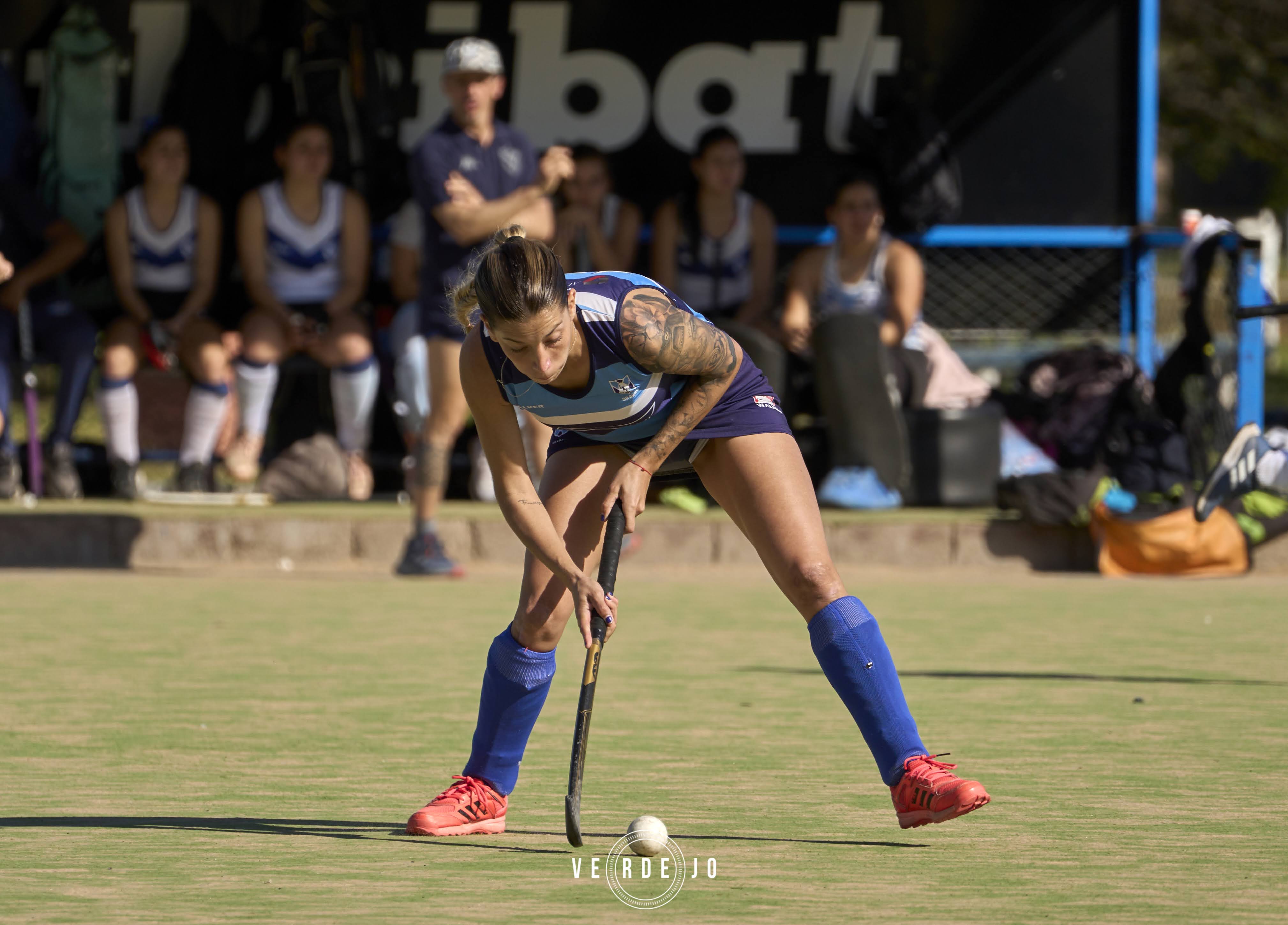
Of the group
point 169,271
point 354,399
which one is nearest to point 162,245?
point 169,271

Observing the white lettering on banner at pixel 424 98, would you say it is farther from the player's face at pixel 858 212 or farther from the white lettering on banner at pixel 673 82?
the player's face at pixel 858 212

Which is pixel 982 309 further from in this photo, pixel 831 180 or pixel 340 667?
pixel 340 667

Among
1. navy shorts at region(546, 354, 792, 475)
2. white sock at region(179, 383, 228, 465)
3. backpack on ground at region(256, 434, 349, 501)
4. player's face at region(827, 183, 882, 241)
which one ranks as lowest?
backpack on ground at region(256, 434, 349, 501)

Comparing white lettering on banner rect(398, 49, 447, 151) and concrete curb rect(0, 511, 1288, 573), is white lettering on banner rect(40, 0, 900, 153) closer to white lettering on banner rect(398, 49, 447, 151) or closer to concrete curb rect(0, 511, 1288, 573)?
white lettering on banner rect(398, 49, 447, 151)

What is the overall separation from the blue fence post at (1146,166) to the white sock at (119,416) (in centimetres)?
571

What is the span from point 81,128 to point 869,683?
815 cm

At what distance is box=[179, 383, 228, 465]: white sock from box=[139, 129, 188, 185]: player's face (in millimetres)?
1245

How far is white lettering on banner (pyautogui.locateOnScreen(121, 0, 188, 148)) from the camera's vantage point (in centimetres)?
1145

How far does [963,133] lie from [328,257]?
3.97 meters

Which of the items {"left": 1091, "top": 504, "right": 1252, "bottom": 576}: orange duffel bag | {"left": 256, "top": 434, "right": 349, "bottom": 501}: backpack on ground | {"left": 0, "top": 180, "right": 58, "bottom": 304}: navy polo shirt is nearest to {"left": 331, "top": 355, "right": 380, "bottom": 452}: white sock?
{"left": 256, "top": 434, "right": 349, "bottom": 501}: backpack on ground

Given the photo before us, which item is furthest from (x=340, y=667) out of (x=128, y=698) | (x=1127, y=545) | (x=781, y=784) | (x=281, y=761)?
(x=1127, y=545)

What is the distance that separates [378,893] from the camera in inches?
134

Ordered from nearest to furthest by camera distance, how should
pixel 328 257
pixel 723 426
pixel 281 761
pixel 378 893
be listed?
pixel 378 893
pixel 723 426
pixel 281 761
pixel 328 257

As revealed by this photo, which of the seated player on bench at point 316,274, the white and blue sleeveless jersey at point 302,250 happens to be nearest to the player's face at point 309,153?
the seated player on bench at point 316,274
